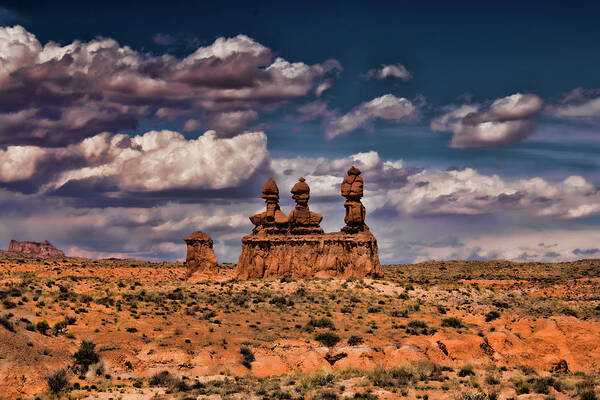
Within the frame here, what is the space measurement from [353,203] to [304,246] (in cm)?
729

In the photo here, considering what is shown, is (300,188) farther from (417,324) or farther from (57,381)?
(57,381)

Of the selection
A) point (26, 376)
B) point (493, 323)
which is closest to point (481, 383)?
point (493, 323)

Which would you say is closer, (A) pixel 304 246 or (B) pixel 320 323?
(B) pixel 320 323

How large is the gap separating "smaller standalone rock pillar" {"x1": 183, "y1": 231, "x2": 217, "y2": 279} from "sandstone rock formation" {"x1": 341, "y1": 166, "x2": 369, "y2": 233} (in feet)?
64.0

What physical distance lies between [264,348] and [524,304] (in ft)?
96.7

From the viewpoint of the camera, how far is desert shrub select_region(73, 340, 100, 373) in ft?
95.5

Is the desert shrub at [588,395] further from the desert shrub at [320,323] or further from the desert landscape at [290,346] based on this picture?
the desert shrub at [320,323]

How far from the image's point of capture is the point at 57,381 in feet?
84.2

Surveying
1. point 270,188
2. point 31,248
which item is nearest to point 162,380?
point 270,188

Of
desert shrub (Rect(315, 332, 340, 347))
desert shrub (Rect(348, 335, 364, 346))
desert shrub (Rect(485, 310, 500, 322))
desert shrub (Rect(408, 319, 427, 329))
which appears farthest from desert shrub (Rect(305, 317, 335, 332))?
desert shrub (Rect(485, 310, 500, 322))

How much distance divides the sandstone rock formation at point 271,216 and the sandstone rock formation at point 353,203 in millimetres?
7361

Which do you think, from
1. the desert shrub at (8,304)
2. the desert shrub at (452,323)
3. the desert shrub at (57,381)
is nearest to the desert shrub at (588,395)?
the desert shrub at (452,323)

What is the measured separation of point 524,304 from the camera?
53094mm

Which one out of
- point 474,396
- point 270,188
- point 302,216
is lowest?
point 474,396
